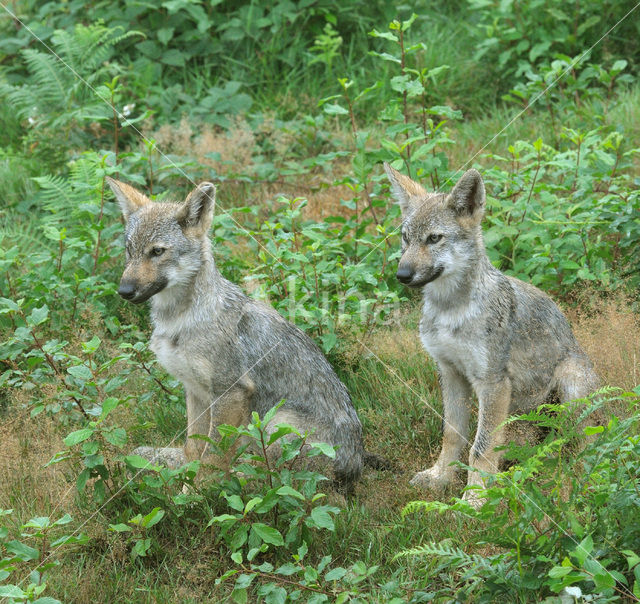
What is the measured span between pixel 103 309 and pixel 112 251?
3.20 ft

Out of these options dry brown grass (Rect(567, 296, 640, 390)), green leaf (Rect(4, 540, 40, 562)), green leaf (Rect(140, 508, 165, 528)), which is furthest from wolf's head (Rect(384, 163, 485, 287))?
green leaf (Rect(4, 540, 40, 562))

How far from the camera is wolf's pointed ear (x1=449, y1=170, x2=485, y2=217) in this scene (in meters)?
5.91

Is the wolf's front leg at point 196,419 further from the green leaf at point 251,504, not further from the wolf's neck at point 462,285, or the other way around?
the wolf's neck at point 462,285

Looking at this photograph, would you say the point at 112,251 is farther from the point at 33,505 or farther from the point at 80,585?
the point at 80,585

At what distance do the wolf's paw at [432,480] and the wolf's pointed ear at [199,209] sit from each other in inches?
86.4

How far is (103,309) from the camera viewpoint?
7.59 metres

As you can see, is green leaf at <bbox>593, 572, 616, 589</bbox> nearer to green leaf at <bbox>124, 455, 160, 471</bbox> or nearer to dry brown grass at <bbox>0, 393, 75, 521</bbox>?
green leaf at <bbox>124, 455, 160, 471</bbox>

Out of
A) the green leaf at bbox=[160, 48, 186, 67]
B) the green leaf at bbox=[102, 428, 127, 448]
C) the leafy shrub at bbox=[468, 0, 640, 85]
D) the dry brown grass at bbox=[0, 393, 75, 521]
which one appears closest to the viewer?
the green leaf at bbox=[102, 428, 127, 448]

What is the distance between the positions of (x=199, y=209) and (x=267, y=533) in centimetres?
233

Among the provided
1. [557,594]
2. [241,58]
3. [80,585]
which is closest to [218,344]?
[80,585]

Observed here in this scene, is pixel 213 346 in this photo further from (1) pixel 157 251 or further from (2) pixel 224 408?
(1) pixel 157 251

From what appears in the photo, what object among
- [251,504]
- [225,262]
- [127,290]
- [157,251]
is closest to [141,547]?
[251,504]

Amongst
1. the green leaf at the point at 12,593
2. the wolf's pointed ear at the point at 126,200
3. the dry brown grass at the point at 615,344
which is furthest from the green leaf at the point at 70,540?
the dry brown grass at the point at 615,344

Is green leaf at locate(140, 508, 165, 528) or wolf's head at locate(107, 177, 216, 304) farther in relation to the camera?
wolf's head at locate(107, 177, 216, 304)
